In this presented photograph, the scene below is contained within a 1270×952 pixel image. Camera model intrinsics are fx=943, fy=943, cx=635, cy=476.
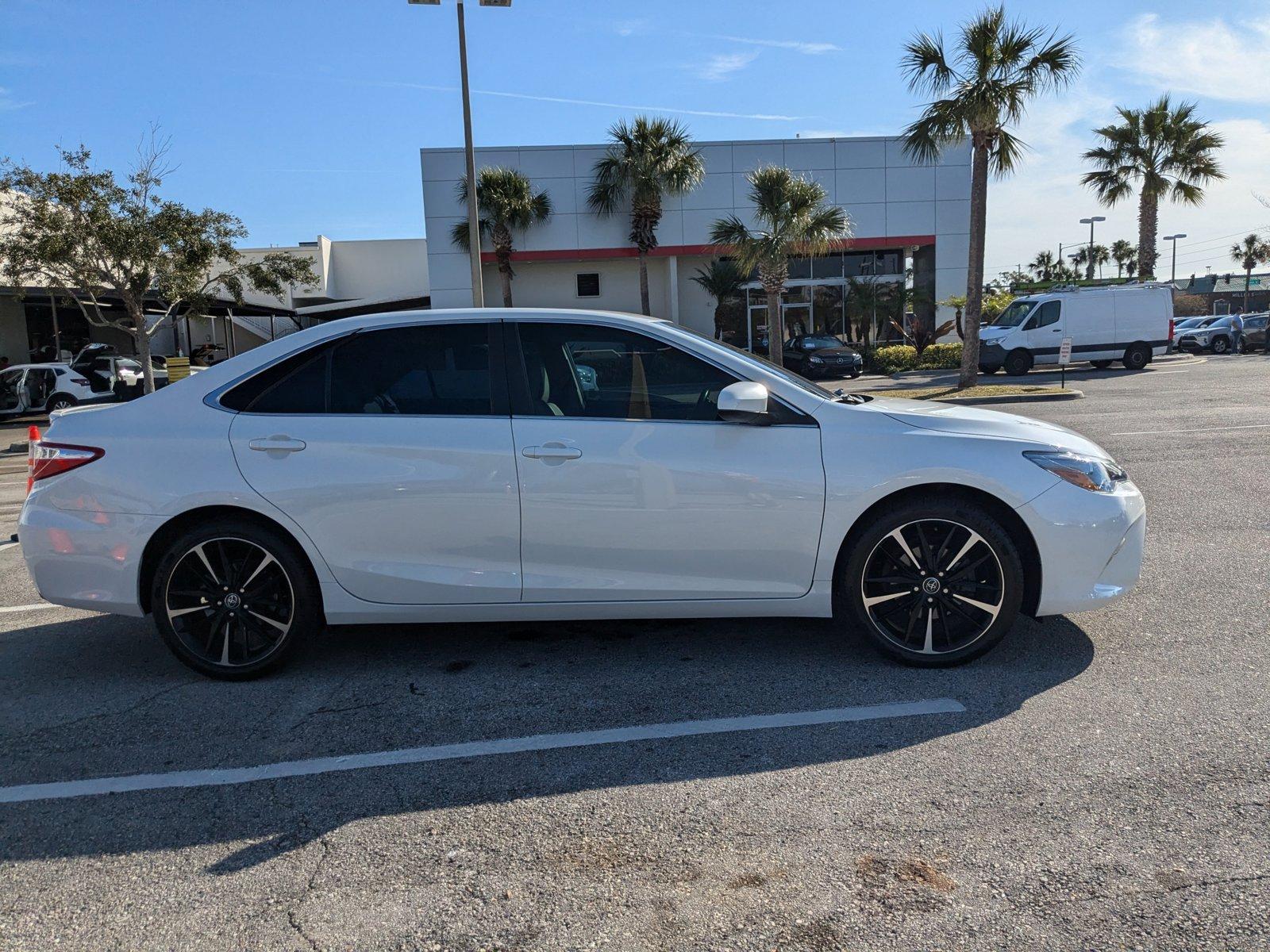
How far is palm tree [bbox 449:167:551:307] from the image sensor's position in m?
30.8

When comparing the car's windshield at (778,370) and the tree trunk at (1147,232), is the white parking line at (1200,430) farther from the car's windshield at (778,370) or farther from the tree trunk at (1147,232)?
the tree trunk at (1147,232)

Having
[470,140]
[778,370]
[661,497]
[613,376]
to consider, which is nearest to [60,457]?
[613,376]

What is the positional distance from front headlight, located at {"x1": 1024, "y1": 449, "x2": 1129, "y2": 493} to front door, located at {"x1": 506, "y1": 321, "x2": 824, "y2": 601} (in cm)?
99

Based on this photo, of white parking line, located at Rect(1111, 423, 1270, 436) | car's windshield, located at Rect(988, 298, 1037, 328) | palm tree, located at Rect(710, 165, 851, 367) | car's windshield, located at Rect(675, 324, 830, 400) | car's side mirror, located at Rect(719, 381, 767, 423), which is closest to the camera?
car's side mirror, located at Rect(719, 381, 767, 423)

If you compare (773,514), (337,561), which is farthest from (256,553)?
(773,514)

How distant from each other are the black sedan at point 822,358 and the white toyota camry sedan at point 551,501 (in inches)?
956

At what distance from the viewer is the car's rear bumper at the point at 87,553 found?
417 centimetres

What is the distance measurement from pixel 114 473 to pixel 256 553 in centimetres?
71

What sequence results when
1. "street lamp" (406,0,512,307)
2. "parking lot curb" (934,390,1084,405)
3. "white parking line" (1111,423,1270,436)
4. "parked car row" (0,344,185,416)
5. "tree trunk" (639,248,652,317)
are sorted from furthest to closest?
"tree trunk" (639,248,652,317) < "parked car row" (0,344,185,416) < "parking lot curb" (934,390,1084,405) < "street lamp" (406,0,512,307) < "white parking line" (1111,423,1270,436)

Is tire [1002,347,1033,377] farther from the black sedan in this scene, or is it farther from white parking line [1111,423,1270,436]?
white parking line [1111,423,1270,436]

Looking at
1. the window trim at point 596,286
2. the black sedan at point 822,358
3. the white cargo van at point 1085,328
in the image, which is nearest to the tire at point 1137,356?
the white cargo van at point 1085,328

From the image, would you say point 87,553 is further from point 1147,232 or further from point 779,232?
point 1147,232

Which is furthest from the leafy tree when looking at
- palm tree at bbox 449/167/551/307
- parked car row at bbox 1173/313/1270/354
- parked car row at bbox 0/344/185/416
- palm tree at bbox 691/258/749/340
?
parked car row at bbox 1173/313/1270/354

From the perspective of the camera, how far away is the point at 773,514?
4.05m
